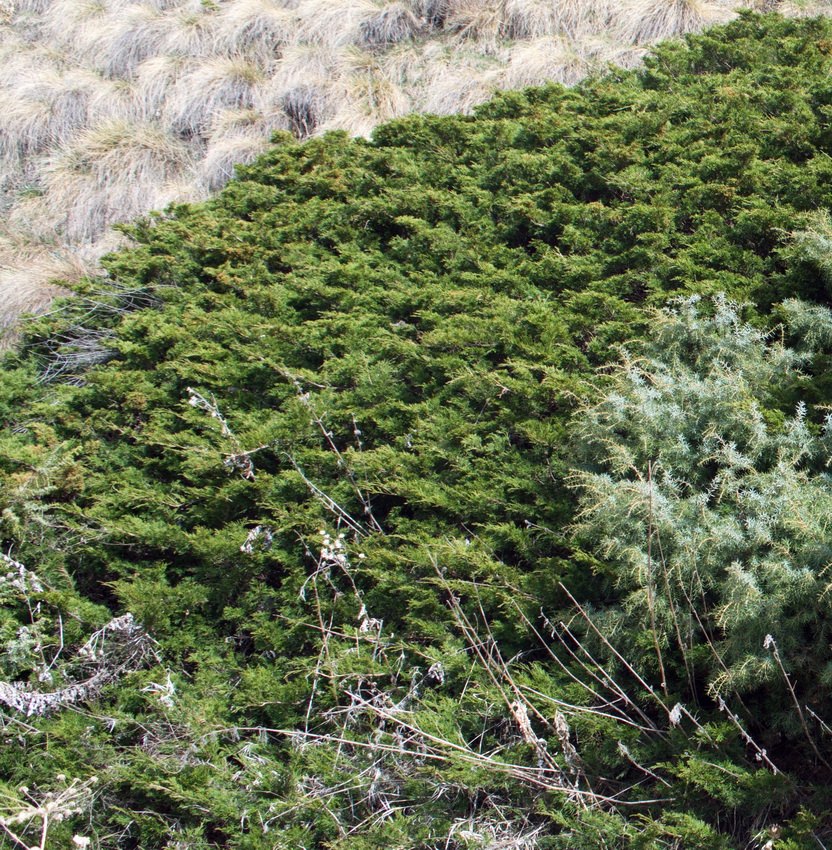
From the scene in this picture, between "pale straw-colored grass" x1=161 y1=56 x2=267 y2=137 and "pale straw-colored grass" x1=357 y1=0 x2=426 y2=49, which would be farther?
"pale straw-colored grass" x1=357 y1=0 x2=426 y2=49

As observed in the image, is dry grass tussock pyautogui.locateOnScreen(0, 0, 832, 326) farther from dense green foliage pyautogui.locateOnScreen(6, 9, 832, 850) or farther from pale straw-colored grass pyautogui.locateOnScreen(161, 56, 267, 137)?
dense green foliage pyautogui.locateOnScreen(6, 9, 832, 850)

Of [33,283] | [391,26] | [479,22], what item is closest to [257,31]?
[391,26]

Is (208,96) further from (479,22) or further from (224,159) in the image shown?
(479,22)

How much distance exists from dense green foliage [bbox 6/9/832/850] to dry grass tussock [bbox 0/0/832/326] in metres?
2.29

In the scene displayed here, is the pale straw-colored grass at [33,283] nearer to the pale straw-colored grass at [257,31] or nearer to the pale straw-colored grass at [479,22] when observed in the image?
the pale straw-colored grass at [257,31]

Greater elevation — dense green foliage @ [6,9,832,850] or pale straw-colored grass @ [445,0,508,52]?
pale straw-colored grass @ [445,0,508,52]

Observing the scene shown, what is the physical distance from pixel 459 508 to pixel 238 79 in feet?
22.0

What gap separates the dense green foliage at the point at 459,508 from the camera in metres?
2.30

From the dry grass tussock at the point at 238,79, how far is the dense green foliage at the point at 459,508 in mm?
2292

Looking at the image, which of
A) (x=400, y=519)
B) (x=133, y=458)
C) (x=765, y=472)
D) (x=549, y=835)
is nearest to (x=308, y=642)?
(x=400, y=519)

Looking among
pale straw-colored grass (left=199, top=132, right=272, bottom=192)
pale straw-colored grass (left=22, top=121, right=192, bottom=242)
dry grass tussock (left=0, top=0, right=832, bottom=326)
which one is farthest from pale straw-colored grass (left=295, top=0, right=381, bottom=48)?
pale straw-colored grass (left=22, top=121, right=192, bottom=242)

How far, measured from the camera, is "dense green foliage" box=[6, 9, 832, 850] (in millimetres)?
2301

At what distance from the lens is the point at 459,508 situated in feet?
10.2

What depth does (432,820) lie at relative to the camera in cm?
227
